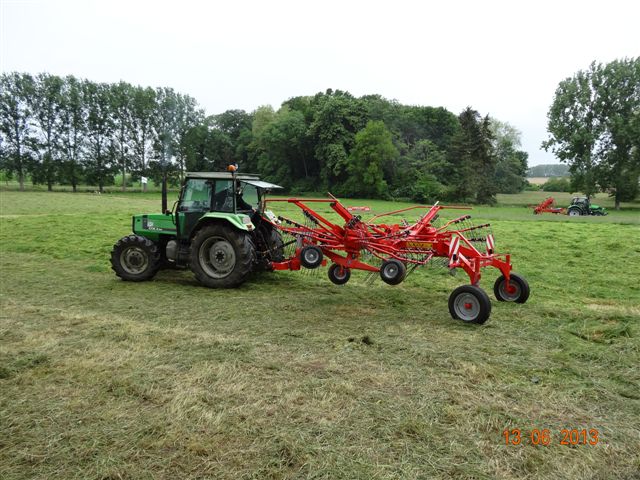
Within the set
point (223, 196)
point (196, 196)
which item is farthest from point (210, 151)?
point (223, 196)

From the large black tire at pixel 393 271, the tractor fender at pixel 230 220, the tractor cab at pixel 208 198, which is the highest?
the tractor cab at pixel 208 198

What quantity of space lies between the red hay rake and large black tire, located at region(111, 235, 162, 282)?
2429 mm

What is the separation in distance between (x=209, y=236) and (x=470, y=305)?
4.43 metres

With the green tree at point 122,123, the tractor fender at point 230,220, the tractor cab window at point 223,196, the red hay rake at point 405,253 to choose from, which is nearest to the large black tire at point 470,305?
the red hay rake at point 405,253

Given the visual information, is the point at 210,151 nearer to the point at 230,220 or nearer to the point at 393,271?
the point at 230,220

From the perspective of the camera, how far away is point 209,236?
809cm

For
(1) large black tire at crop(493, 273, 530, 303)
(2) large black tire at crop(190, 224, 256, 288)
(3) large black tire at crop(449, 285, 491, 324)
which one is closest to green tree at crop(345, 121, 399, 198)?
(2) large black tire at crop(190, 224, 256, 288)

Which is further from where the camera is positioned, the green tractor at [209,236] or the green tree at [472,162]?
the green tree at [472,162]

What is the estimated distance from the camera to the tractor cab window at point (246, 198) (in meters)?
8.42

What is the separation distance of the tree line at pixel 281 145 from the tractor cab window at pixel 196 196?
41.5 metres

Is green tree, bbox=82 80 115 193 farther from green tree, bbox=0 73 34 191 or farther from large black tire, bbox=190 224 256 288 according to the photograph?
large black tire, bbox=190 224 256 288

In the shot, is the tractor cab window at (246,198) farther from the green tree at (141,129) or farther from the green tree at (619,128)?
the green tree at (141,129)

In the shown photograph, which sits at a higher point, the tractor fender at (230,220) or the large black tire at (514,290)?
the tractor fender at (230,220)

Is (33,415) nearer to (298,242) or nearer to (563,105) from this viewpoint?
(298,242)
